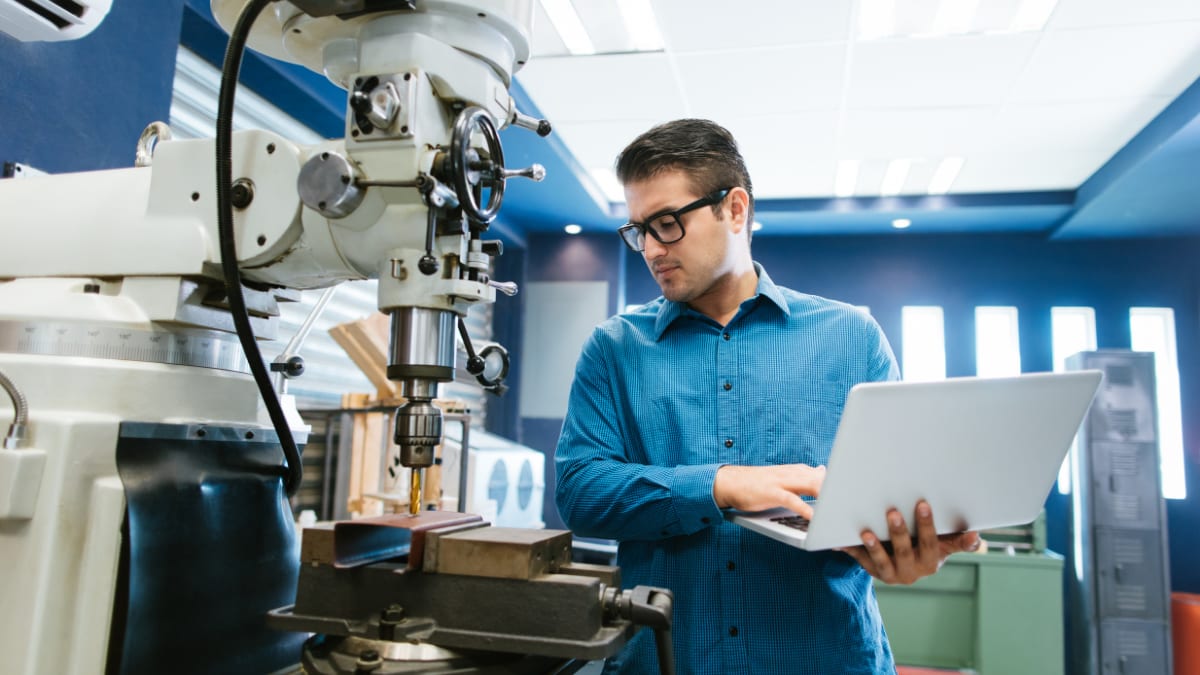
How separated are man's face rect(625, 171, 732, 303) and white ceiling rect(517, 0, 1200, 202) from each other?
1.79m

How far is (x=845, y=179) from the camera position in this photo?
4648 millimetres

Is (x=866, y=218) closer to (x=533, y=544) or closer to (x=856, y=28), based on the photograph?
(x=856, y=28)

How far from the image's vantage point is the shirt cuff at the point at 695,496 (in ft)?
3.56

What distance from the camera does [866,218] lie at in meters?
5.16

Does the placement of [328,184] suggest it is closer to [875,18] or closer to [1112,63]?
[875,18]

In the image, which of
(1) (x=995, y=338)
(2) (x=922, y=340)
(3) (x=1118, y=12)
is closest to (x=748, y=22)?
(3) (x=1118, y=12)

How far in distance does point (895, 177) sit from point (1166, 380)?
7.90 ft

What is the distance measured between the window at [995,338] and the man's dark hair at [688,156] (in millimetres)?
4753

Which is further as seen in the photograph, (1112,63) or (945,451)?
(1112,63)

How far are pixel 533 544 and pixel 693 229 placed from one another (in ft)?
2.54

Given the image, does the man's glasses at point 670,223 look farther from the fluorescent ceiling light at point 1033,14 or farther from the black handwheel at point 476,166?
the fluorescent ceiling light at point 1033,14

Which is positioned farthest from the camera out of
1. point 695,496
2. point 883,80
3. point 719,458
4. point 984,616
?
point 984,616

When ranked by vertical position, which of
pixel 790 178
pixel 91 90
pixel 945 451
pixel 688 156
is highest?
pixel 790 178

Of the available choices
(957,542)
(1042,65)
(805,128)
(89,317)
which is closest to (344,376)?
(805,128)
